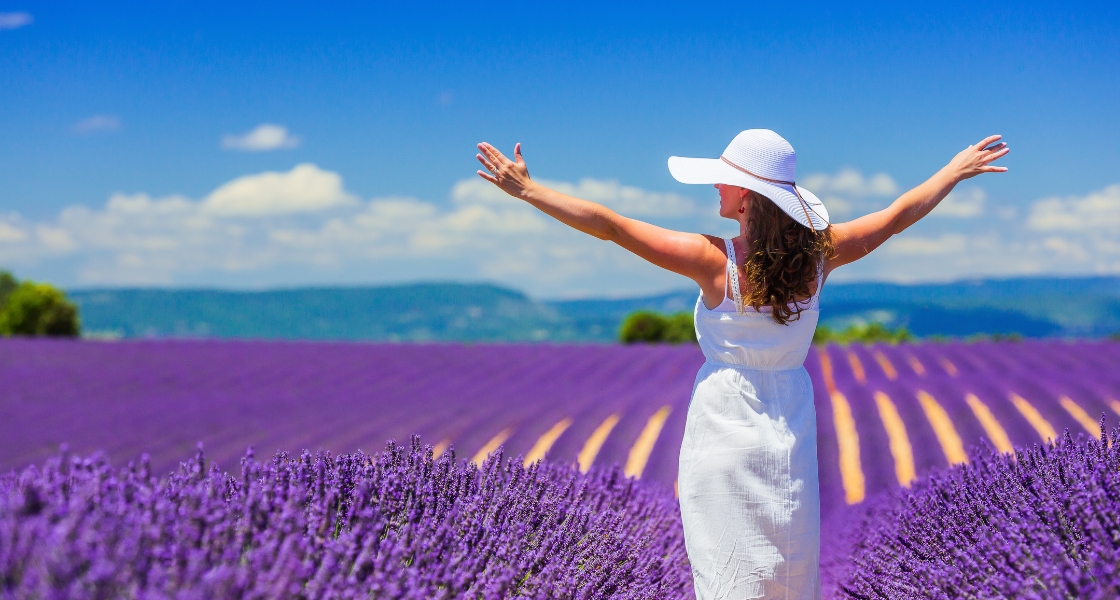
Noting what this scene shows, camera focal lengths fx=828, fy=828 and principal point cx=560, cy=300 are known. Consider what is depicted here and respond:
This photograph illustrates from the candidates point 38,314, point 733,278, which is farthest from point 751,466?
point 38,314

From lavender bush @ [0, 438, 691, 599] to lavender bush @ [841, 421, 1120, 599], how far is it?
29.9 inches

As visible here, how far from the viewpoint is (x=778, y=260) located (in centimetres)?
224

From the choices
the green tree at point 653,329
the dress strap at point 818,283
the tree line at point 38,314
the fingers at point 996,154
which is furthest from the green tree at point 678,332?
the dress strap at point 818,283

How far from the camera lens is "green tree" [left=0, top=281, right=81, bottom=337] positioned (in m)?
28.6

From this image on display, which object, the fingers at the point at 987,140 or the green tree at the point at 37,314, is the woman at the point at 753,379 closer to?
the fingers at the point at 987,140

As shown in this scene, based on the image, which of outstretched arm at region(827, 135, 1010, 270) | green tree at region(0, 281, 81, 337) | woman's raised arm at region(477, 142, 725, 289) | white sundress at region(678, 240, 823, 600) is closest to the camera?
woman's raised arm at region(477, 142, 725, 289)

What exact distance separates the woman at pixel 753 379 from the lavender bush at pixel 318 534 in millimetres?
345

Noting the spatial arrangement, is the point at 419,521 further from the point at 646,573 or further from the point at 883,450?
the point at 883,450

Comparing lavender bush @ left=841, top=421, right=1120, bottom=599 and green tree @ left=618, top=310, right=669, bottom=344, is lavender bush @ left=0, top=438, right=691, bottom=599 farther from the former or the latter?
green tree @ left=618, top=310, right=669, bottom=344

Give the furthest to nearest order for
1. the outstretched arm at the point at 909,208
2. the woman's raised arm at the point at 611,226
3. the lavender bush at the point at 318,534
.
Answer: the outstretched arm at the point at 909,208 < the woman's raised arm at the point at 611,226 < the lavender bush at the point at 318,534

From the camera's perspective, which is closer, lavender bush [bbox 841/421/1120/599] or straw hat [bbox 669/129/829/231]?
lavender bush [bbox 841/421/1120/599]

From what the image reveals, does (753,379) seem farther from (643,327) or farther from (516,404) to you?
(643,327)

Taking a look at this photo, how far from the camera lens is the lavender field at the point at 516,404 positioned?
7.31 metres

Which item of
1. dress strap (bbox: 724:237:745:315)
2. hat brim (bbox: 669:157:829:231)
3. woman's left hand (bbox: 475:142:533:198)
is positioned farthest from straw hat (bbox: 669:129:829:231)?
woman's left hand (bbox: 475:142:533:198)
